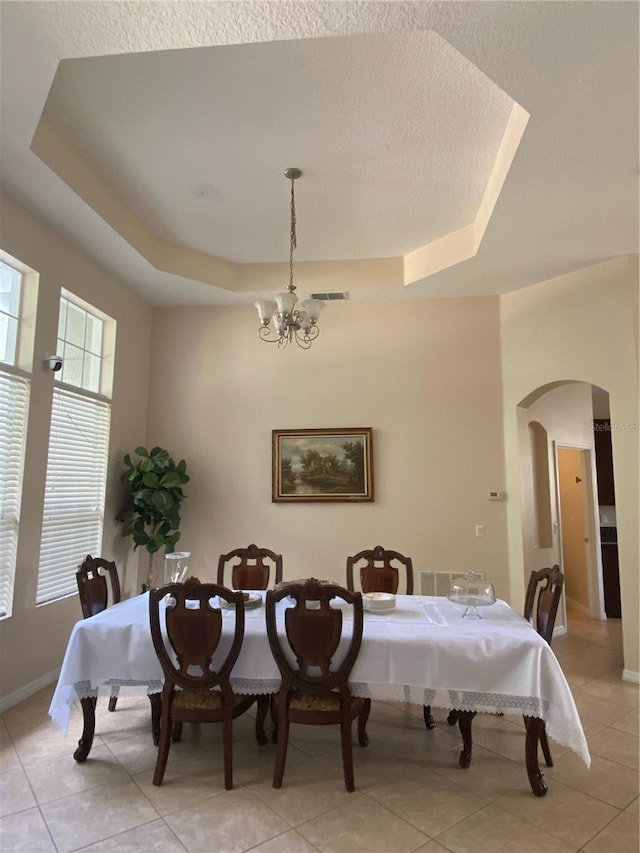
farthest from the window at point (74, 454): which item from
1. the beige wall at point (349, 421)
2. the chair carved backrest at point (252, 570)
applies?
the chair carved backrest at point (252, 570)

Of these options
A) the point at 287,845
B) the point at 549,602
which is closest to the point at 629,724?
the point at 549,602

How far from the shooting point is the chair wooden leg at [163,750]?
253 centimetres

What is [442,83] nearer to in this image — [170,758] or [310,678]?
[310,678]

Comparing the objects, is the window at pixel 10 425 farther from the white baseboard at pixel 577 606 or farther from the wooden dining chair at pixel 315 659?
the white baseboard at pixel 577 606

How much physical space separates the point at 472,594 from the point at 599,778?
3.49 feet

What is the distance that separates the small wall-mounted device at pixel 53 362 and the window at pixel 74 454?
24cm

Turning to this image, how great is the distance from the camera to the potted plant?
16.0 ft

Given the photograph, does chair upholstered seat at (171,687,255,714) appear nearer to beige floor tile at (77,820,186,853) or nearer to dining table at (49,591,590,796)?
dining table at (49,591,590,796)

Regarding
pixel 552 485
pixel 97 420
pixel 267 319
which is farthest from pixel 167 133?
pixel 552 485

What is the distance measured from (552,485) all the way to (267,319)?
12.4 feet

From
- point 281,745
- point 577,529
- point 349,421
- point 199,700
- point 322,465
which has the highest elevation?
point 349,421

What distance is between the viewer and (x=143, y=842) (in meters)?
2.14

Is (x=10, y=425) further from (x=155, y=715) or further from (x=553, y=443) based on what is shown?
(x=553, y=443)

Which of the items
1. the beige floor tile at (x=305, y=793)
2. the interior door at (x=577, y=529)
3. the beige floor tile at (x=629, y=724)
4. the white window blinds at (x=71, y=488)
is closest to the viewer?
the beige floor tile at (x=305, y=793)
